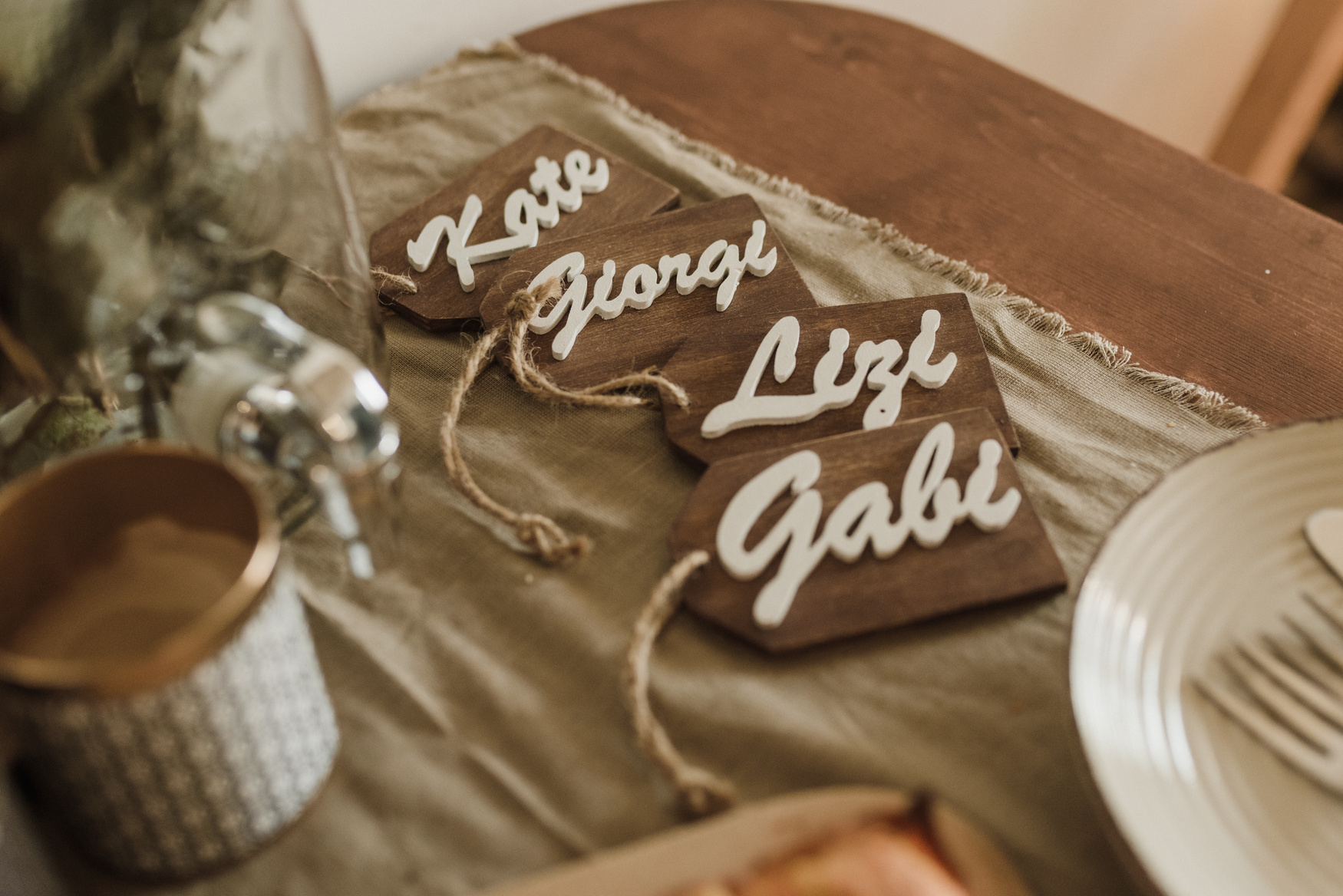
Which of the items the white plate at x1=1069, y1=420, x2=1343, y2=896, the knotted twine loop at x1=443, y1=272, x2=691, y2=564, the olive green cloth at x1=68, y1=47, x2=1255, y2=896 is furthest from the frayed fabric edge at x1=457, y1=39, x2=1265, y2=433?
the knotted twine loop at x1=443, y1=272, x2=691, y2=564

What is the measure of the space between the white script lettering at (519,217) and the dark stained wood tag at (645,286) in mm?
28

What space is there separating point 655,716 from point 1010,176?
1.73ft

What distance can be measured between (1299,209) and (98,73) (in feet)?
2.51

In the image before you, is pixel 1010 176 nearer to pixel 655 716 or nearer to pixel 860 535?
pixel 860 535

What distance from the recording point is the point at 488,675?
1.48 ft

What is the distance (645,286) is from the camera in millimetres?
616

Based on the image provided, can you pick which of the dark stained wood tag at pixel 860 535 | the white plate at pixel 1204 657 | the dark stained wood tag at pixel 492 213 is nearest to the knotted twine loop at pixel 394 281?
the dark stained wood tag at pixel 492 213

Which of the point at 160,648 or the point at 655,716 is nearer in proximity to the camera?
the point at 160,648

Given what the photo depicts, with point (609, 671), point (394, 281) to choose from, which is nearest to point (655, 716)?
point (609, 671)

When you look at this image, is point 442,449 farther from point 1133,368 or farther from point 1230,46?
point 1230,46

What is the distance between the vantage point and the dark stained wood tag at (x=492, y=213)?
624 millimetres

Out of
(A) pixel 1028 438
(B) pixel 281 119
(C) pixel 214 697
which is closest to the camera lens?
(C) pixel 214 697

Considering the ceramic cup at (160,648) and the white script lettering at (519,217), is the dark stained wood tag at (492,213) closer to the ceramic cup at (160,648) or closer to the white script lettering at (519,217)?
the white script lettering at (519,217)

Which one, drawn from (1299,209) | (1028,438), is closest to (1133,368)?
(1028,438)
